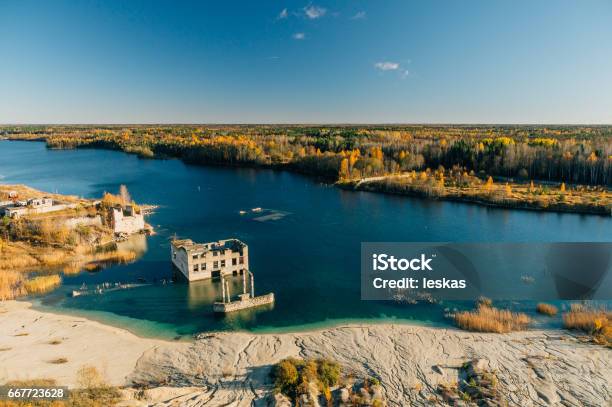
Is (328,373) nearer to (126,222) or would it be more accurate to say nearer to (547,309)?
(547,309)

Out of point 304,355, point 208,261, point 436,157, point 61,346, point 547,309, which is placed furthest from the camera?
point 436,157

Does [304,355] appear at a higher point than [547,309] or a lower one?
lower

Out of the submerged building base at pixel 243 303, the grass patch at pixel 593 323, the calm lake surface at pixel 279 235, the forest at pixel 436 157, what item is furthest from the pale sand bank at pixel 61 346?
the forest at pixel 436 157

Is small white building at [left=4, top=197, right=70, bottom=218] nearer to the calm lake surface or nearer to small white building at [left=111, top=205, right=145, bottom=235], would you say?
small white building at [left=111, top=205, right=145, bottom=235]

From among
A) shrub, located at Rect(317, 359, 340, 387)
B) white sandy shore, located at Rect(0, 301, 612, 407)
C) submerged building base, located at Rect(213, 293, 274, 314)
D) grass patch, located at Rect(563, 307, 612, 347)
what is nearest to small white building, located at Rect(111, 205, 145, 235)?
white sandy shore, located at Rect(0, 301, 612, 407)

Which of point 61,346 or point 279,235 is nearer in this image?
point 61,346

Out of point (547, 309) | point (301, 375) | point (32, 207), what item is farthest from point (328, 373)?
point (32, 207)

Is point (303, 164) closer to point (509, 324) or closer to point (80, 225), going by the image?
point (80, 225)
